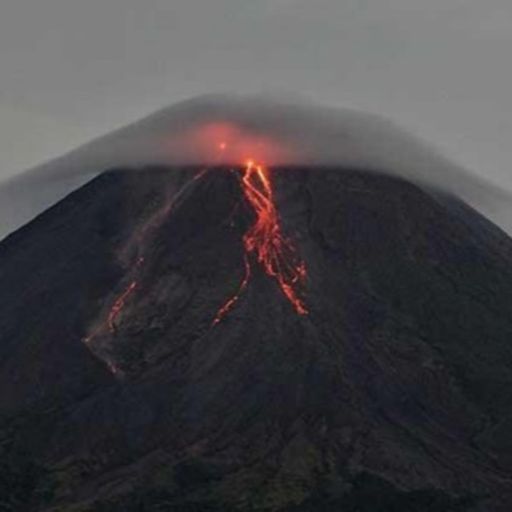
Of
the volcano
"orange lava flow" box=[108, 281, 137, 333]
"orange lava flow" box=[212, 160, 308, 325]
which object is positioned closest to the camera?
the volcano

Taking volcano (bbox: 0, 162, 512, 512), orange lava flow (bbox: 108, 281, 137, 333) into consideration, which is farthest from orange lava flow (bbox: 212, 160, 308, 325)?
orange lava flow (bbox: 108, 281, 137, 333)

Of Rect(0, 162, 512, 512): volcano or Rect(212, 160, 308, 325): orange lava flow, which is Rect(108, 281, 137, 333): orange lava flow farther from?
Rect(212, 160, 308, 325): orange lava flow

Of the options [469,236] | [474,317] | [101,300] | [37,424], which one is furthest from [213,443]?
[469,236]

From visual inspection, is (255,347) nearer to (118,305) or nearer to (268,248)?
(118,305)

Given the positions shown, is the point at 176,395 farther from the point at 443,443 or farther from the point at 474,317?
the point at 474,317

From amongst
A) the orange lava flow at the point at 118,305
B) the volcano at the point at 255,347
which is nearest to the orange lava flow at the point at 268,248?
the volcano at the point at 255,347

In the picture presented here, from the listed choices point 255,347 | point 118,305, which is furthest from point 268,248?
point 255,347
